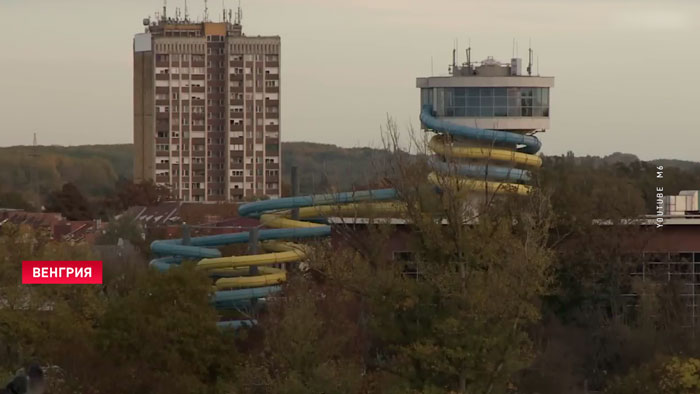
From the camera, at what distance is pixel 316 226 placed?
4097cm

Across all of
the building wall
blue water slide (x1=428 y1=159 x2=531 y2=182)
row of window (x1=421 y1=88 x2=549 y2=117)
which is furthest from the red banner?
the building wall

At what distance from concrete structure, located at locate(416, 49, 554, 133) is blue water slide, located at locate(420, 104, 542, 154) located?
545 mm

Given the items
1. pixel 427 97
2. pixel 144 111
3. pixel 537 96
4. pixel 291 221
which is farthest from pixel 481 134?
pixel 144 111

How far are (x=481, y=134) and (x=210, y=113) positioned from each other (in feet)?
294

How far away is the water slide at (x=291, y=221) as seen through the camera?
1471 inches

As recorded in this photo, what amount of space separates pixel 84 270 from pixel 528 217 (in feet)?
39.2

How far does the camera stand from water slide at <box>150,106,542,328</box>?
123ft

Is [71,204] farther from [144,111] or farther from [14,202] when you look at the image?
[144,111]

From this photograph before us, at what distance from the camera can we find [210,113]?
12788 cm

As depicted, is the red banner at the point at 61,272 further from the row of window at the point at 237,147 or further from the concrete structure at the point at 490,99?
the row of window at the point at 237,147

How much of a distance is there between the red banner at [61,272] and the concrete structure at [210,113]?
8997 centimetres

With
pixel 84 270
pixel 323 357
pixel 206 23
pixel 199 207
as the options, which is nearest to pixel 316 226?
pixel 84 270

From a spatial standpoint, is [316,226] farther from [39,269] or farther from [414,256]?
[414,256]

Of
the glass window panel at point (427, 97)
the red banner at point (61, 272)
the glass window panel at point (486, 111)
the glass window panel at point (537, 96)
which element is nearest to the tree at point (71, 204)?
the glass window panel at point (427, 97)
